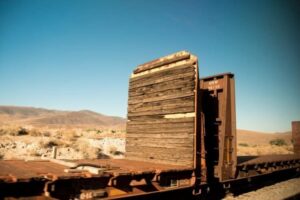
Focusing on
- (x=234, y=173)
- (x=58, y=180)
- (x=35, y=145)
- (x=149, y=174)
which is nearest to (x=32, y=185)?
(x=58, y=180)

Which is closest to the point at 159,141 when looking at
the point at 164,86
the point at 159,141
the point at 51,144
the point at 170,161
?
the point at 159,141

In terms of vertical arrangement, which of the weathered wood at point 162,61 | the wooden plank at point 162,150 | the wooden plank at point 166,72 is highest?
the weathered wood at point 162,61

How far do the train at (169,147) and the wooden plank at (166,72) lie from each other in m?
0.02

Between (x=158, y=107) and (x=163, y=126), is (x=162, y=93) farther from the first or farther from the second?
(x=163, y=126)

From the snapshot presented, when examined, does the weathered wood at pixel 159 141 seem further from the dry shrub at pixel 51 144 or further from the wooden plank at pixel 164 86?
the dry shrub at pixel 51 144

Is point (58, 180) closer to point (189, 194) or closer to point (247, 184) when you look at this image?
point (189, 194)

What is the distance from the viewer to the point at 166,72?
8562 mm

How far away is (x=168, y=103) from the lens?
823 centimetres

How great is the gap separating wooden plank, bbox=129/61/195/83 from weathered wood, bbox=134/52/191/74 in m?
0.22

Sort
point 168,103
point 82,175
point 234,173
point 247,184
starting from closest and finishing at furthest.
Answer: point 82,175 < point 168,103 < point 234,173 < point 247,184

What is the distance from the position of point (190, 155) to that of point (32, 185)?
435 centimetres

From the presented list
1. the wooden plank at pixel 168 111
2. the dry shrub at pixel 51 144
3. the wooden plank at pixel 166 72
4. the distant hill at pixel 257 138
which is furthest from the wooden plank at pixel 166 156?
the distant hill at pixel 257 138

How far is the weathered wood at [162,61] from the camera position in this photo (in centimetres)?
791

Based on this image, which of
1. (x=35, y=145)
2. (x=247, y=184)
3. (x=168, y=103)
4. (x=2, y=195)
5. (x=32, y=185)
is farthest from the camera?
(x=35, y=145)
